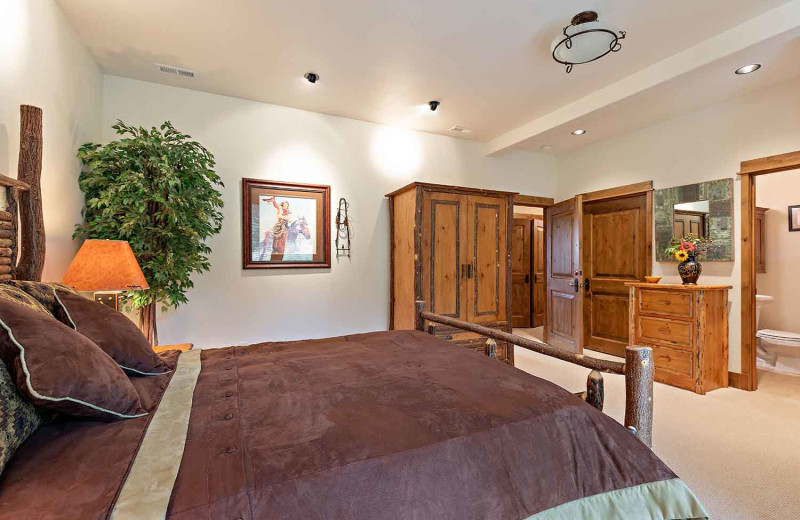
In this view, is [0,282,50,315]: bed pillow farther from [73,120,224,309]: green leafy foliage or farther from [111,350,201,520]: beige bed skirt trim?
[73,120,224,309]: green leafy foliage

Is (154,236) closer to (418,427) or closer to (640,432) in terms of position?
(418,427)

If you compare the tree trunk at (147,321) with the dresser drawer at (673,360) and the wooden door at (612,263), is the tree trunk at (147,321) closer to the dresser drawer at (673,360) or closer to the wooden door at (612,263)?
the dresser drawer at (673,360)

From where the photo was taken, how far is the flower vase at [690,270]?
3.43 metres

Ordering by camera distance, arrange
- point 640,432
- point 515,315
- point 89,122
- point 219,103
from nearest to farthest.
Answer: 1. point 640,432
2. point 89,122
3. point 219,103
4. point 515,315

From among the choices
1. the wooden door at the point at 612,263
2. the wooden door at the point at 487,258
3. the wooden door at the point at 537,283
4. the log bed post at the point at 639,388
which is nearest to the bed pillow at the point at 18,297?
the log bed post at the point at 639,388

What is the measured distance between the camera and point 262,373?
1.45 m

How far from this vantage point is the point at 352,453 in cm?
88

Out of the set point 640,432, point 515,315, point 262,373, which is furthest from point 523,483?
point 515,315

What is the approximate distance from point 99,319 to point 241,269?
222 cm

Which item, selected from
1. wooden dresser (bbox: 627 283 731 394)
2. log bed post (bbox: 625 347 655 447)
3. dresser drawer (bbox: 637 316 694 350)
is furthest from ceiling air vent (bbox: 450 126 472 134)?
log bed post (bbox: 625 347 655 447)

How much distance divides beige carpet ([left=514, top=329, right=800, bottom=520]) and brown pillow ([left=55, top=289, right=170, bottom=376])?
106 inches

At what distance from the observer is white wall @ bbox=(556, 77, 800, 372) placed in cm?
310

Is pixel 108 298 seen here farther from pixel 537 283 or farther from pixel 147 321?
pixel 537 283

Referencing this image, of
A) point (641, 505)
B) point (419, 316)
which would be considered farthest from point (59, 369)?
point (419, 316)
